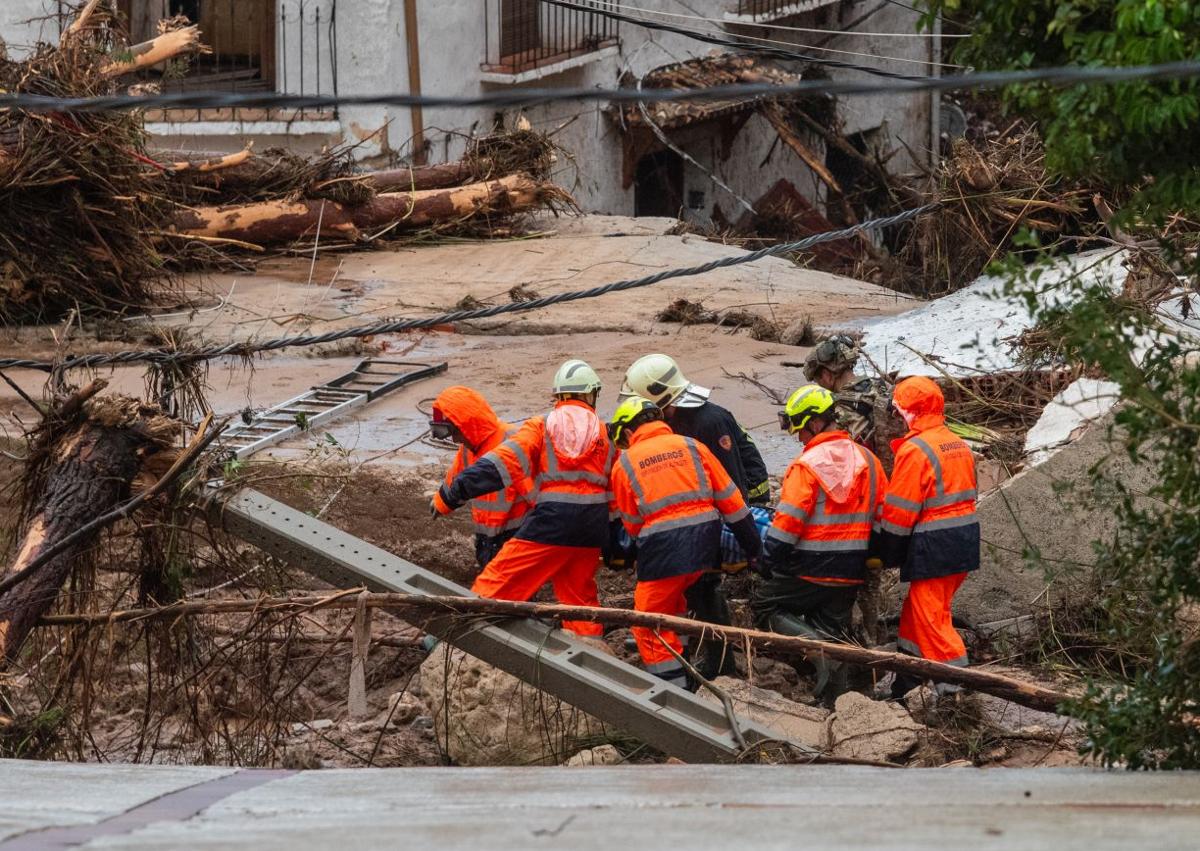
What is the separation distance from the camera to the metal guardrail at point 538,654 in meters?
5.30

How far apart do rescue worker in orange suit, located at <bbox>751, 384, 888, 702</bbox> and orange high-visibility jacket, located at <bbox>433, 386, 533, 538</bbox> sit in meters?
1.30

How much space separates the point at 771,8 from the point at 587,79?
14.1 ft

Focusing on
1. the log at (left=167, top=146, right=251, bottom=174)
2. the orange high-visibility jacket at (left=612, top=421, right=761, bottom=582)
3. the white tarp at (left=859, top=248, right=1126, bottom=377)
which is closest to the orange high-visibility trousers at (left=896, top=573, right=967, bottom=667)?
the orange high-visibility jacket at (left=612, top=421, right=761, bottom=582)

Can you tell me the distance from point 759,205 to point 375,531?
1631 cm

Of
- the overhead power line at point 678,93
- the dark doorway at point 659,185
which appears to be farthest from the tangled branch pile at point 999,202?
the dark doorway at point 659,185

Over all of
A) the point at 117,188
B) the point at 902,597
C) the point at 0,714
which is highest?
the point at 117,188

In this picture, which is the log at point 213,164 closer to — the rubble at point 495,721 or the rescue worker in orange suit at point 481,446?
the rescue worker in orange suit at point 481,446

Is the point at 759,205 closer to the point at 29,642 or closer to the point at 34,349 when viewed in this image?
the point at 34,349

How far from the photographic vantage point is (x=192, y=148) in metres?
16.8

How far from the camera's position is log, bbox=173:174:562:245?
45.0 feet

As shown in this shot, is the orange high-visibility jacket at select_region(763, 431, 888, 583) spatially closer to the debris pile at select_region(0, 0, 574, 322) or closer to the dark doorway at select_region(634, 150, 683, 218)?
the debris pile at select_region(0, 0, 574, 322)

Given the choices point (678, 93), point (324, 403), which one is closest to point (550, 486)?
point (324, 403)

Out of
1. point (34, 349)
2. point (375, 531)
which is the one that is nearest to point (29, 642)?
point (375, 531)

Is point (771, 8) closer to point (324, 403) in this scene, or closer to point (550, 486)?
point (324, 403)
